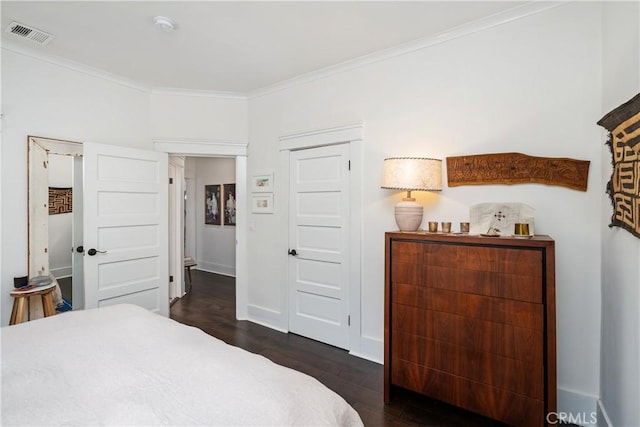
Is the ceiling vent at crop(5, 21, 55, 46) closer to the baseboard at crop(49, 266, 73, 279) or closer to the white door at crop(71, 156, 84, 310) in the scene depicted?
the white door at crop(71, 156, 84, 310)

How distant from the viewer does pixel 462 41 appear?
2346mm

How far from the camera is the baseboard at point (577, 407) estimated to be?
1902 millimetres

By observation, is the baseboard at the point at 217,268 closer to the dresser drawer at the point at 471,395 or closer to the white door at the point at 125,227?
the white door at the point at 125,227

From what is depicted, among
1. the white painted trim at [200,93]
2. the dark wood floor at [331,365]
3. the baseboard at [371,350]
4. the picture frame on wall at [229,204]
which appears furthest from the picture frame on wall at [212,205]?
the baseboard at [371,350]

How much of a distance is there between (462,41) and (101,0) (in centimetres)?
258

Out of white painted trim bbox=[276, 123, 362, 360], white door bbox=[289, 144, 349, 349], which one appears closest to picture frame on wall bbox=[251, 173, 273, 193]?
white door bbox=[289, 144, 349, 349]

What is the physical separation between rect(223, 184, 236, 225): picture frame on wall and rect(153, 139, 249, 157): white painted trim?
2365 millimetres

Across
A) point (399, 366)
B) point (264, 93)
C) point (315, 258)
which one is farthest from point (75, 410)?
point (264, 93)

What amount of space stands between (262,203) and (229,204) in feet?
8.93

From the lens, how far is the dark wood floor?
78.1 inches

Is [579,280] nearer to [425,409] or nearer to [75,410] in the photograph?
[425,409]

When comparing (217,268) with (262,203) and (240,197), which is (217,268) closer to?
(240,197)

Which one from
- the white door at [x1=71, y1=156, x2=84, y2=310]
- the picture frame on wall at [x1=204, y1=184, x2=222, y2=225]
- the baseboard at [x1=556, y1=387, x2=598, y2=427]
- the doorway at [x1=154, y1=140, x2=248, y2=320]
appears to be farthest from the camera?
the picture frame on wall at [x1=204, y1=184, x2=222, y2=225]

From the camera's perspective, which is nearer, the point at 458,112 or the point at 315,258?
the point at 458,112
